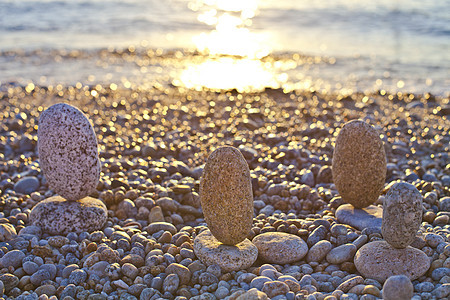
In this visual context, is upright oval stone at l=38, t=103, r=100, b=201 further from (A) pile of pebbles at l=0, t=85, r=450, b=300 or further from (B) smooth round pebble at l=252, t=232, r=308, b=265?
(B) smooth round pebble at l=252, t=232, r=308, b=265

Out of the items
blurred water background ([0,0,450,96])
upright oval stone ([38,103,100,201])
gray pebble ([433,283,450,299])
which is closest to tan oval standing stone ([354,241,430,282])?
gray pebble ([433,283,450,299])

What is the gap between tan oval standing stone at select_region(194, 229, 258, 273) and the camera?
3740mm

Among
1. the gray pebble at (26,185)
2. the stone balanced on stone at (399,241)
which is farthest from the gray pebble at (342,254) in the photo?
the gray pebble at (26,185)

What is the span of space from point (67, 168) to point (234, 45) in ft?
38.1

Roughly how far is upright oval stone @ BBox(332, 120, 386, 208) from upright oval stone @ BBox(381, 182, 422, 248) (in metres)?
0.90

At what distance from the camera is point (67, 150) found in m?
4.45

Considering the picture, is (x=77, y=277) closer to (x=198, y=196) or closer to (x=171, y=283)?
(x=171, y=283)

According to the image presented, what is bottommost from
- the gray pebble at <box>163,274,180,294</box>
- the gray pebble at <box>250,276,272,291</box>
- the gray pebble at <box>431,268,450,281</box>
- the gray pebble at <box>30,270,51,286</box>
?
the gray pebble at <box>30,270,51,286</box>

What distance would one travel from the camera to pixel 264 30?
59.2 ft

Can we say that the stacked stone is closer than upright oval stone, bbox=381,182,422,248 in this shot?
No

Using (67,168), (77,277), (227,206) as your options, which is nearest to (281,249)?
(227,206)

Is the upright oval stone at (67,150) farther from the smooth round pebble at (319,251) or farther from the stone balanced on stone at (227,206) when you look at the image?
the smooth round pebble at (319,251)

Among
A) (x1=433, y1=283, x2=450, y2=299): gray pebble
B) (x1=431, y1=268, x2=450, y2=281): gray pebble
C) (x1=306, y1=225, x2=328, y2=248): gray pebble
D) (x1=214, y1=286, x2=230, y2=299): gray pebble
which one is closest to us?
(x1=433, y1=283, x2=450, y2=299): gray pebble

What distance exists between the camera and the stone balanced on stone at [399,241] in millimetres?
3547
